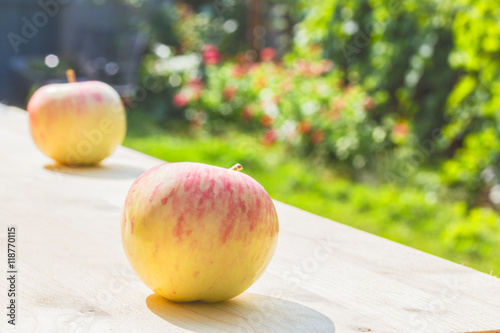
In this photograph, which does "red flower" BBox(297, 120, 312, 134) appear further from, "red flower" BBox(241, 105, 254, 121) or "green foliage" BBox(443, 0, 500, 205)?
"green foliage" BBox(443, 0, 500, 205)

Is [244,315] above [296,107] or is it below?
below

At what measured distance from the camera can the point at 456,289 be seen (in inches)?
40.0

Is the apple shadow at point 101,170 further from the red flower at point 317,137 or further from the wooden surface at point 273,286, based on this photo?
the red flower at point 317,137

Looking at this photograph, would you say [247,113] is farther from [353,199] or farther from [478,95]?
[478,95]

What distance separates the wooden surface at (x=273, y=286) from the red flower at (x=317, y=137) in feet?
11.5

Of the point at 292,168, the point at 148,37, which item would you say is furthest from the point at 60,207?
the point at 148,37

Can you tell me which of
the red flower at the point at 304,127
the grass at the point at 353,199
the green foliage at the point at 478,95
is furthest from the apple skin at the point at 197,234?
the red flower at the point at 304,127

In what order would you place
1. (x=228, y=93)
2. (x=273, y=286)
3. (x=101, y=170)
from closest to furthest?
1. (x=273, y=286)
2. (x=101, y=170)
3. (x=228, y=93)

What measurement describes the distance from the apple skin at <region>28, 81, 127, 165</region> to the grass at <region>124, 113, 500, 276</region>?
1.78m

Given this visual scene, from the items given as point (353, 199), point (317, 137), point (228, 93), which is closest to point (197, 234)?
point (353, 199)

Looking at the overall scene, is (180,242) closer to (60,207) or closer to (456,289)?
(456,289)

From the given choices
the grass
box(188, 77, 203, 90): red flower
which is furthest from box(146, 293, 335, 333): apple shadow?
Answer: box(188, 77, 203, 90): red flower

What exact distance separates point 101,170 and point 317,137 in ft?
10.5

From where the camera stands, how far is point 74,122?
193cm
